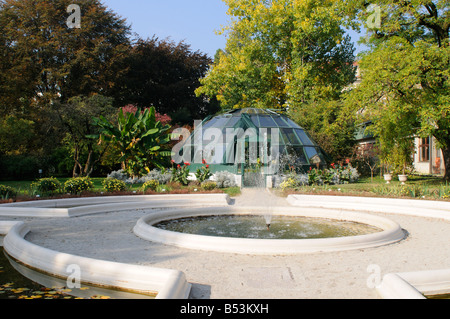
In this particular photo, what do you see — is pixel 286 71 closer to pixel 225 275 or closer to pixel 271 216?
pixel 271 216

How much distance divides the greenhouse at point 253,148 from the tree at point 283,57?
7.65m

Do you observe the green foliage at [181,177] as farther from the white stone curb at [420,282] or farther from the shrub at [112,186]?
the white stone curb at [420,282]

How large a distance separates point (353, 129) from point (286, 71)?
27.8 ft

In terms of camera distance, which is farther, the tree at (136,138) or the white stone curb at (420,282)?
the tree at (136,138)

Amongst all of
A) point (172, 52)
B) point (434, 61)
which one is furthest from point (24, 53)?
point (434, 61)

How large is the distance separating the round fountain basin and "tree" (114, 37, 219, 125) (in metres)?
21.5

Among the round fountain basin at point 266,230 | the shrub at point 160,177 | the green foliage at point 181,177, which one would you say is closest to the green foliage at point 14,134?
the shrub at point 160,177

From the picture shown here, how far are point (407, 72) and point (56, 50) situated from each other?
22517 millimetres

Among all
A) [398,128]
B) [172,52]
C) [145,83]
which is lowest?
[398,128]

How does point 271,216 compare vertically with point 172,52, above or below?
below

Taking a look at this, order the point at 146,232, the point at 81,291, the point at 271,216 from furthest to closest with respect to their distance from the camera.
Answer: the point at 271,216 < the point at 146,232 < the point at 81,291

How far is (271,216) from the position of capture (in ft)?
33.2

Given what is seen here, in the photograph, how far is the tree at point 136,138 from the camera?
57.9 ft

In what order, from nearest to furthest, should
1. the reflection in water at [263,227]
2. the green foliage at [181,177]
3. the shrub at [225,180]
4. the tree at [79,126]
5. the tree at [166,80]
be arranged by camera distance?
the reflection in water at [263,227], the green foliage at [181,177], the shrub at [225,180], the tree at [79,126], the tree at [166,80]
